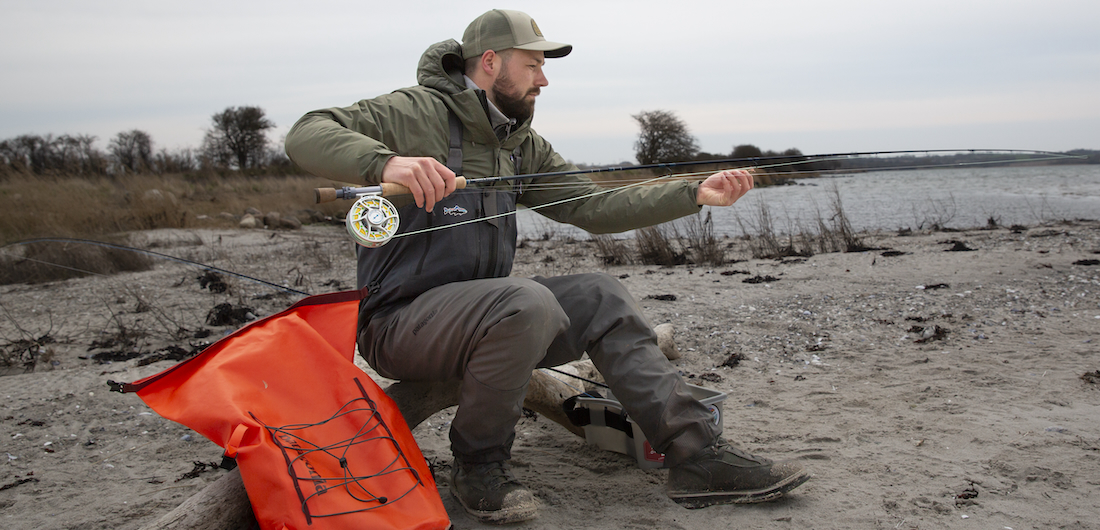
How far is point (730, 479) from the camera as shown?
2223 millimetres

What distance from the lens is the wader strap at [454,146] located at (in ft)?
7.97

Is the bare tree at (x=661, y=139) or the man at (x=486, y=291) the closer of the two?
the man at (x=486, y=291)

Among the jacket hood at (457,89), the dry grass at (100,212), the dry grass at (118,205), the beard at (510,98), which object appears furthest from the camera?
the dry grass at (118,205)

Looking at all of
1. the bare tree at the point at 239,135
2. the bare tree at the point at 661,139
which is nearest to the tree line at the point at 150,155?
the bare tree at the point at 239,135

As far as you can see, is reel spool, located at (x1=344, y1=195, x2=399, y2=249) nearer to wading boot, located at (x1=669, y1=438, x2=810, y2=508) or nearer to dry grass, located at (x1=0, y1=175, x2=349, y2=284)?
wading boot, located at (x1=669, y1=438, x2=810, y2=508)

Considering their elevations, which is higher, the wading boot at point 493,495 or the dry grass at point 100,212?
the dry grass at point 100,212

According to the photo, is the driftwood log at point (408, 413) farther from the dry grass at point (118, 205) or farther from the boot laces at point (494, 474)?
the dry grass at point (118, 205)

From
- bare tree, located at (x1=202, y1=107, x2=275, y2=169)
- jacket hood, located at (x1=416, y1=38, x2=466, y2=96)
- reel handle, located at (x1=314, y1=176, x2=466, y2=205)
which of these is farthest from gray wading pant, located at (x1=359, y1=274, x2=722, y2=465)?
bare tree, located at (x1=202, y1=107, x2=275, y2=169)

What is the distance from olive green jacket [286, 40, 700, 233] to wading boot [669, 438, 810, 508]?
0.85 metres

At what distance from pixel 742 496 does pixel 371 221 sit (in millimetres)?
1392

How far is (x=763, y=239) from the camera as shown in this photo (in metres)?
8.20

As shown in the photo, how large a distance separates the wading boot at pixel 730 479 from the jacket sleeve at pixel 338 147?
1309mm

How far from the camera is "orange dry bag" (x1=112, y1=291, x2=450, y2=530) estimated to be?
170cm

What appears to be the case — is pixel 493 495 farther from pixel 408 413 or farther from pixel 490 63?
pixel 490 63
